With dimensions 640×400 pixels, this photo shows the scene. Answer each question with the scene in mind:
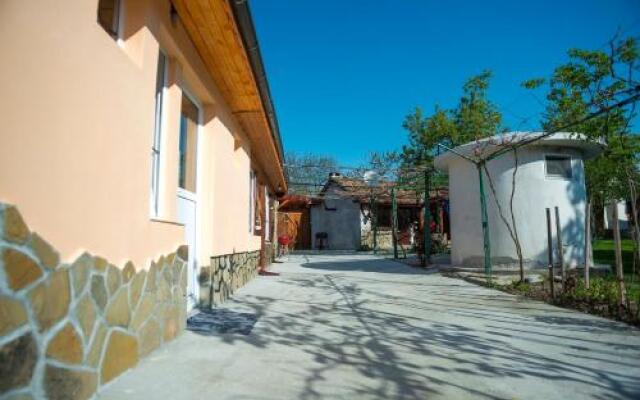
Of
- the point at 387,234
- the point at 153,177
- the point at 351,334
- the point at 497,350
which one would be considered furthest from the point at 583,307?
the point at 387,234

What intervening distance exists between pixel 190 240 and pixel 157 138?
1488 mm

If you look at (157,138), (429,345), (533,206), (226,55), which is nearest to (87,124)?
(157,138)

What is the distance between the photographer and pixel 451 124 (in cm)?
2600

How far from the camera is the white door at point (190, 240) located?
443 cm

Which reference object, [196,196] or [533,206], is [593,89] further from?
[196,196]

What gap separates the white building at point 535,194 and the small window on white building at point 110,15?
7.72m

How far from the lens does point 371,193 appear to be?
72.0 ft

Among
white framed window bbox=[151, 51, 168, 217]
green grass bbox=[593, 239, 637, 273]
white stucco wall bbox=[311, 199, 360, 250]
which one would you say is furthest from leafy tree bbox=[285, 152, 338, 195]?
white framed window bbox=[151, 51, 168, 217]

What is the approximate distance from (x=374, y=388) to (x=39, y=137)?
7.52 feet

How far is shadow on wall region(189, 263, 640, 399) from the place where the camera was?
2.59 m

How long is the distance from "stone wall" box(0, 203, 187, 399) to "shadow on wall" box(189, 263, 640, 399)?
1166mm

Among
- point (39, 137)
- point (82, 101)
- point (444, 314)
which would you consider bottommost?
point (444, 314)

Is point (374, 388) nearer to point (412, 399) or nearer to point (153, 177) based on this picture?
point (412, 399)

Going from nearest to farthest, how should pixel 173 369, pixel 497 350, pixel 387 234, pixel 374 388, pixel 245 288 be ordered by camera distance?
pixel 374 388 < pixel 173 369 < pixel 497 350 < pixel 245 288 < pixel 387 234
